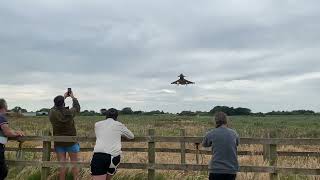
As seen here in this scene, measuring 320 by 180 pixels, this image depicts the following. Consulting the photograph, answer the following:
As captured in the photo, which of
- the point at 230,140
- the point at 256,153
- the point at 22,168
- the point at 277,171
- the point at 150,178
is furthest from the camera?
the point at 256,153

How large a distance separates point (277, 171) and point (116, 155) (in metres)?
2.83

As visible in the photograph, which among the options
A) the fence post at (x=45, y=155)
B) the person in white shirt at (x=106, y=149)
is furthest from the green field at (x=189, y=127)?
the fence post at (x=45, y=155)

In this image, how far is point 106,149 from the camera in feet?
26.9

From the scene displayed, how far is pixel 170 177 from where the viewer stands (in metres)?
10.1

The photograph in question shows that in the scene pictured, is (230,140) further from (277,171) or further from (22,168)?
(22,168)

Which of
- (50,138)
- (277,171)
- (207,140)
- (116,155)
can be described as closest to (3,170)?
(50,138)

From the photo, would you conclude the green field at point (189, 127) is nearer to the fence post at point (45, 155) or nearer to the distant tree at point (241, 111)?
the fence post at point (45, 155)

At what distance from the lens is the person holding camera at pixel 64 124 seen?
972 centimetres

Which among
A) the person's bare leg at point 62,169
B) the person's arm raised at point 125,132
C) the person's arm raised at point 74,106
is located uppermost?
the person's arm raised at point 74,106

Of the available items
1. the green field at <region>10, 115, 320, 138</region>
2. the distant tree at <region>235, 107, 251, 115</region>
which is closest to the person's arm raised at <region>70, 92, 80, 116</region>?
the green field at <region>10, 115, 320, 138</region>

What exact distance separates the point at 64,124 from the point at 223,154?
12.4ft

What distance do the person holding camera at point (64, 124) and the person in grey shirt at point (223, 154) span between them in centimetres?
332

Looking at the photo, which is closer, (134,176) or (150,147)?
(150,147)

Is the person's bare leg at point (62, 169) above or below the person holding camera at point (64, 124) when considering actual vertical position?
below
